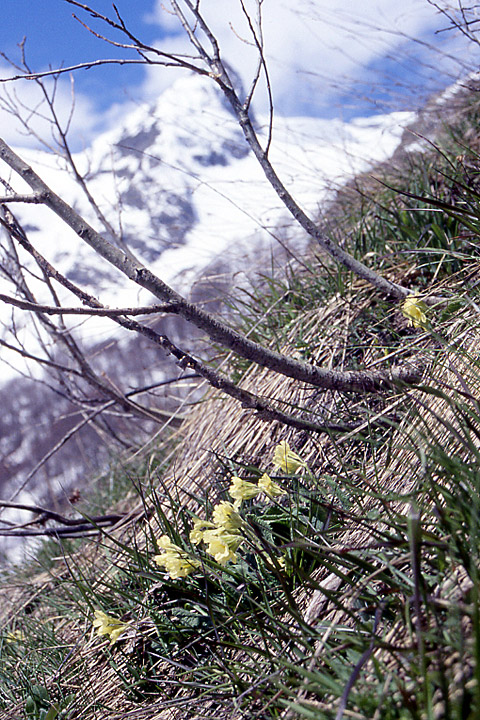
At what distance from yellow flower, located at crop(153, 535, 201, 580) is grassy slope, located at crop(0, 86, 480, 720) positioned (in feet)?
0.13

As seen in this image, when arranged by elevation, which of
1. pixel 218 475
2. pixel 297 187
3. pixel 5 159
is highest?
pixel 297 187

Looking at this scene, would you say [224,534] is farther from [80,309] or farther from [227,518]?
[80,309]

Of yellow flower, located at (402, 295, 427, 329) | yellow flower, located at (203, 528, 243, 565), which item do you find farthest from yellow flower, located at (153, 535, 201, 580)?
yellow flower, located at (402, 295, 427, 329)

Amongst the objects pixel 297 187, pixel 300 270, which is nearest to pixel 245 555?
pixel 300 270

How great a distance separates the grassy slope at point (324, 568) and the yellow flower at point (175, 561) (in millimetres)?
39

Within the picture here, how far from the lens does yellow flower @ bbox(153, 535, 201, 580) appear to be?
1.26 metres

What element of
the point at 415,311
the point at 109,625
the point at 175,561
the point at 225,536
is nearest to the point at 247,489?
the point at 225,536

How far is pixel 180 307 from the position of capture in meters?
1.34

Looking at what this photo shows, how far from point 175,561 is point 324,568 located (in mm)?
354

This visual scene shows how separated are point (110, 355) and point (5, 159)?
10.5m

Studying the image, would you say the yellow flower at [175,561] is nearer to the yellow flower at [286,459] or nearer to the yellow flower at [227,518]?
the yellow flower at [227,518]

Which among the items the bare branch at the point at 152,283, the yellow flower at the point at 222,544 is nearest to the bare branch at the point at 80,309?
the bare branch at the point at 152,283

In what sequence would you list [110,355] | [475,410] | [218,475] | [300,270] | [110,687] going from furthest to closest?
1. [110,355]
2. [300,270]
3. [218,475]
4. [110,687]
5. [475,410]

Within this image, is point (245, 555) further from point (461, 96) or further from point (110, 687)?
point (461, 96)
